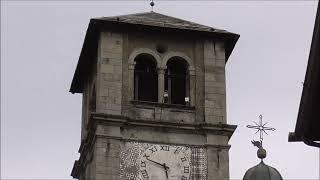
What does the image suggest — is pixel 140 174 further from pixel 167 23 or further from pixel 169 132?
pixel 167 23

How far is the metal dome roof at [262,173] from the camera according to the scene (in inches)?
1329

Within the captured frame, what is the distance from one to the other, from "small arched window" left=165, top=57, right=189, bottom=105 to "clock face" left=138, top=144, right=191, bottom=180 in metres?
2.05

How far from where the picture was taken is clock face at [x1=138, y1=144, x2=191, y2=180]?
31.3 metres

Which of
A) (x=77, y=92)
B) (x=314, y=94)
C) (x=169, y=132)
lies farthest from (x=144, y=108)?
(x=314, y=94)

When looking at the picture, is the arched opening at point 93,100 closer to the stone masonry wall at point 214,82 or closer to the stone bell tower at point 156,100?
the stone bell tower at point 156,100

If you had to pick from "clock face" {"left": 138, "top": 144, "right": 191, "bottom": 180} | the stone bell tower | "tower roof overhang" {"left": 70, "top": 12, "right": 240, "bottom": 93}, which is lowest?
"clock face" {"left": 138, "top": 144, "right": 191, "bottom": 180}

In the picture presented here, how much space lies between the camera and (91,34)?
33.6 m

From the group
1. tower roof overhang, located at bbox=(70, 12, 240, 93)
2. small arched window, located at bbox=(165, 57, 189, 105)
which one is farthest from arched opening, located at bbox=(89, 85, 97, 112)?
small arched window, located at bbox=(165, 57, 189, 105)

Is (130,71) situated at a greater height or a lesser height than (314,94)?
greater

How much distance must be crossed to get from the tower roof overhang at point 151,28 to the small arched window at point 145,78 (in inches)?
39.9

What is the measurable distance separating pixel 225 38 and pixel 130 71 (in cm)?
359

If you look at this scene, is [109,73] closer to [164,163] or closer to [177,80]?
[177,80]

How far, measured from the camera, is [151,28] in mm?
33312

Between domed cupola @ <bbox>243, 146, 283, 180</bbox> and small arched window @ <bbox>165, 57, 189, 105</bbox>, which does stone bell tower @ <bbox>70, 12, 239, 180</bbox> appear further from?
domed cupola @ <bbox>243, 146, 283, 180</bbox>
